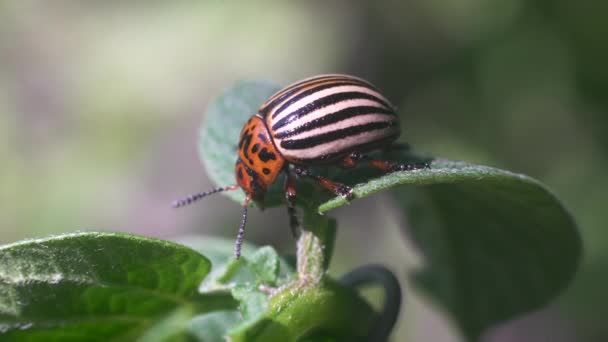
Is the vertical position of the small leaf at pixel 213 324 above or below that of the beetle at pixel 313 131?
below

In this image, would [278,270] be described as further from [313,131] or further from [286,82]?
[286,82]

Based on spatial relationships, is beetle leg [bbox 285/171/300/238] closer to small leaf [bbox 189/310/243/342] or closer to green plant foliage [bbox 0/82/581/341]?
green plant foliage [bbox 0/82/581/341]

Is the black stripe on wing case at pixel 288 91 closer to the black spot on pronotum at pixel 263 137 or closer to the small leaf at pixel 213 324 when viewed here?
the black spot on pronotum at pixel 263 137

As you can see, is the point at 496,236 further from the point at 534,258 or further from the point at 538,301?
the point at 538,301

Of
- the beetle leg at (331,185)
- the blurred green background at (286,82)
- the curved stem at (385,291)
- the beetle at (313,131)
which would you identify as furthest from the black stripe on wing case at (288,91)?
the blurred green background at (286,82)

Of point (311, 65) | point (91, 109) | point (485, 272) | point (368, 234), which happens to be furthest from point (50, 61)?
point (485, 272)

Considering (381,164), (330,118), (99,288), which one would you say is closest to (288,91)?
(330,118)

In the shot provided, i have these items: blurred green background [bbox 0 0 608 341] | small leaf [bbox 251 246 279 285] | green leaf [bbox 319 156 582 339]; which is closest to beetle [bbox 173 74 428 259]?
green leaf [bbox 319 156 582 339]
